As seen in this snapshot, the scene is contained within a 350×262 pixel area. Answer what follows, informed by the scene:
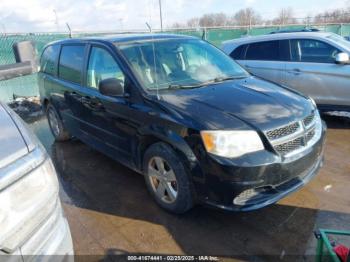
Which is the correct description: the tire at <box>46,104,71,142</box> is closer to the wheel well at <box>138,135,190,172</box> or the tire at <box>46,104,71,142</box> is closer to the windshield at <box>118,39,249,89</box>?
the windshield at <box>118,39,249,89</box>

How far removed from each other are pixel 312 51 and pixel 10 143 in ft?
18.1

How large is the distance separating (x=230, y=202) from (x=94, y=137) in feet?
7.08

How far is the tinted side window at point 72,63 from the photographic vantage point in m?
4.14

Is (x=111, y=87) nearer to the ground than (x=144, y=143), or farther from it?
farther from it

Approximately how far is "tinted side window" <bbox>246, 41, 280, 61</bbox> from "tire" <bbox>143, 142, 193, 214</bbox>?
4027mm

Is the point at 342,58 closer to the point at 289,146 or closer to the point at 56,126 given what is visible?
the point at 289,146

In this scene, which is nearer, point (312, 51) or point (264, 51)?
point (312, 51)

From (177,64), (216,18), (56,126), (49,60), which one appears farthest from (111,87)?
(216,18)

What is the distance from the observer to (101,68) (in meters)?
3.75

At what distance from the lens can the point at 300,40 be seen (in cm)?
573

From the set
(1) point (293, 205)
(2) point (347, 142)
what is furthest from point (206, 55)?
(2) point (347, 142)

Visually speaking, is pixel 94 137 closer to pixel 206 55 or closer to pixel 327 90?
pixel 206 55

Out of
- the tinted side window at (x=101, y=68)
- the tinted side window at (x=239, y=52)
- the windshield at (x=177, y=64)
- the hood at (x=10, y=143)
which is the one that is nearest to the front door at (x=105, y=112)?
the tinted side window at (x=101, y=68)

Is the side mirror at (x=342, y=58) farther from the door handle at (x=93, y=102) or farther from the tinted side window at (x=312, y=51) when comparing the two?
the door handle at (x=93, y=102)
